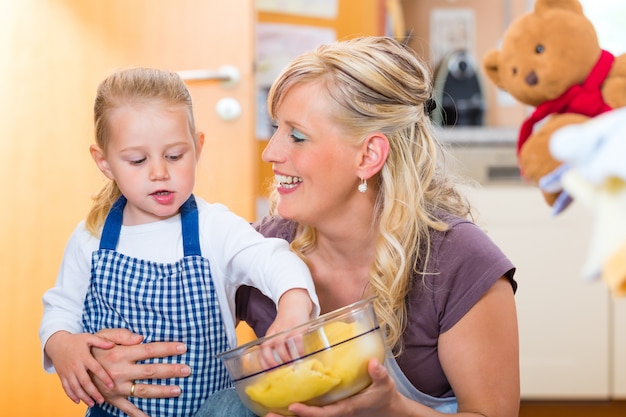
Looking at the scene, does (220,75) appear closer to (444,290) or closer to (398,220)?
(398,220)

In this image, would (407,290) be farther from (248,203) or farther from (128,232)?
(248,203)

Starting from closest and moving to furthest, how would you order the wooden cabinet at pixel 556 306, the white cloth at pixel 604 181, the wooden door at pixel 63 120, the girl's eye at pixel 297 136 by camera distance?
the white cloth at pixel 604 181 → the girl's eye at pixel 297 136 → the wooden door at pixel 63 120 → the wooden cabinet at pixel 556 306

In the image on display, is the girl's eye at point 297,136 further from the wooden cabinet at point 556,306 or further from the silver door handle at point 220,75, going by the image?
the wooden cabinet at point 556,306

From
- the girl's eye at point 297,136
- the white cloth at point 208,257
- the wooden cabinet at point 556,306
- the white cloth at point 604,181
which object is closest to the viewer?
the white cloth at point 604,181

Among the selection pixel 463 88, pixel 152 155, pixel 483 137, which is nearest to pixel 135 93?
pixel 152 155

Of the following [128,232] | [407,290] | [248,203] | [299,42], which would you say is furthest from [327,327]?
[299,42]

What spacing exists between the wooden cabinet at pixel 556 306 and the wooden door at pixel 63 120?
114 centimetres

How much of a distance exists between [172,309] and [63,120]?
1173 mm

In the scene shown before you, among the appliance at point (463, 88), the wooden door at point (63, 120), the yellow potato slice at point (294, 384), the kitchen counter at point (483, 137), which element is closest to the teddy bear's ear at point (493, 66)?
the yellow potato slice at point (294, 384)

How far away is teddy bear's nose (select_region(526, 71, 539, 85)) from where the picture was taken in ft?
3.41

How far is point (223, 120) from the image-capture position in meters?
2.44

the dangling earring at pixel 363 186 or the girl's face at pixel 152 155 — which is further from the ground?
the girl's face at pixel 152 155

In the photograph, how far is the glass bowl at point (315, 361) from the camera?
1.10m

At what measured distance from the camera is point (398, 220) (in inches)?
59.3
